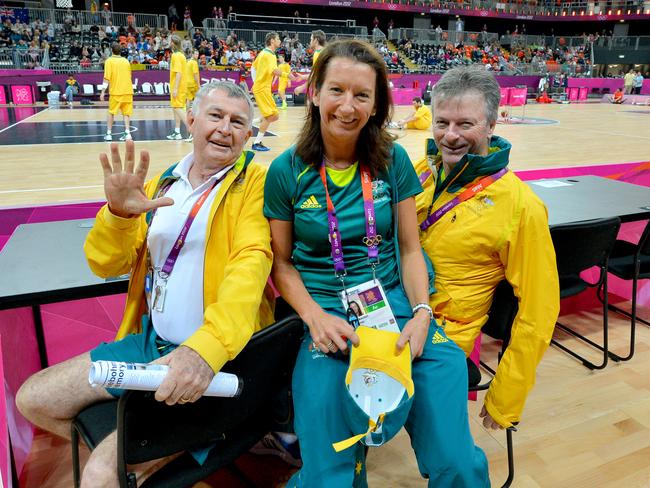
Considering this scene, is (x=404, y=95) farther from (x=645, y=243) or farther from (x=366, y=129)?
(x=366, y=129)

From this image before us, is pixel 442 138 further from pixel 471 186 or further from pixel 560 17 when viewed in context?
pixel 560 17

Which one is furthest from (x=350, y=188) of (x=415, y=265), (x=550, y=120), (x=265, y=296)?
(x=550, y=120)

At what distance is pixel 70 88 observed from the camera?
13562 mm

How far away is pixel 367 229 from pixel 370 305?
0.73ft

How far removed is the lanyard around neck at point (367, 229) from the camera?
1420mm

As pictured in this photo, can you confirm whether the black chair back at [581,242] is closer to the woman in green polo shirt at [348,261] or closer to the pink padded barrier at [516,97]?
the woman in green polo shirt at [348,261]

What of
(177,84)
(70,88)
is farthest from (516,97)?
(70,88)

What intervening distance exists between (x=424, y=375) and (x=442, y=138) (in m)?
0.83

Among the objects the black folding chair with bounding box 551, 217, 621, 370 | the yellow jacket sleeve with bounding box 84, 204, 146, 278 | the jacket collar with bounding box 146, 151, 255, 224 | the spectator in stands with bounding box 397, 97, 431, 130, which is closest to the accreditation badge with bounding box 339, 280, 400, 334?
the jacket collar with bounding box 146, 151, 255, 224

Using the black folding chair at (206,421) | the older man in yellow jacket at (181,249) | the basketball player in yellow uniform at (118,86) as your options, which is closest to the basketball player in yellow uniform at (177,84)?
the basketball player in yellow uniform at (118,86)

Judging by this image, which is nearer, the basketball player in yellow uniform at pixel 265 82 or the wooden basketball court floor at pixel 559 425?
the wooden basketball court floor at pixel 559 425

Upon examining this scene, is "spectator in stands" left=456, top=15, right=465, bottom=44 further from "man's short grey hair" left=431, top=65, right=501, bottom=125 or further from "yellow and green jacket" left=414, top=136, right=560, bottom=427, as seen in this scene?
"yellow and green jacket" left=414, top=136, right=560, bottom=427

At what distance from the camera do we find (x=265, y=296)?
153 centimetres

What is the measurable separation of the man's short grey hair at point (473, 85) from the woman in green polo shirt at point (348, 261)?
26 centimetres
